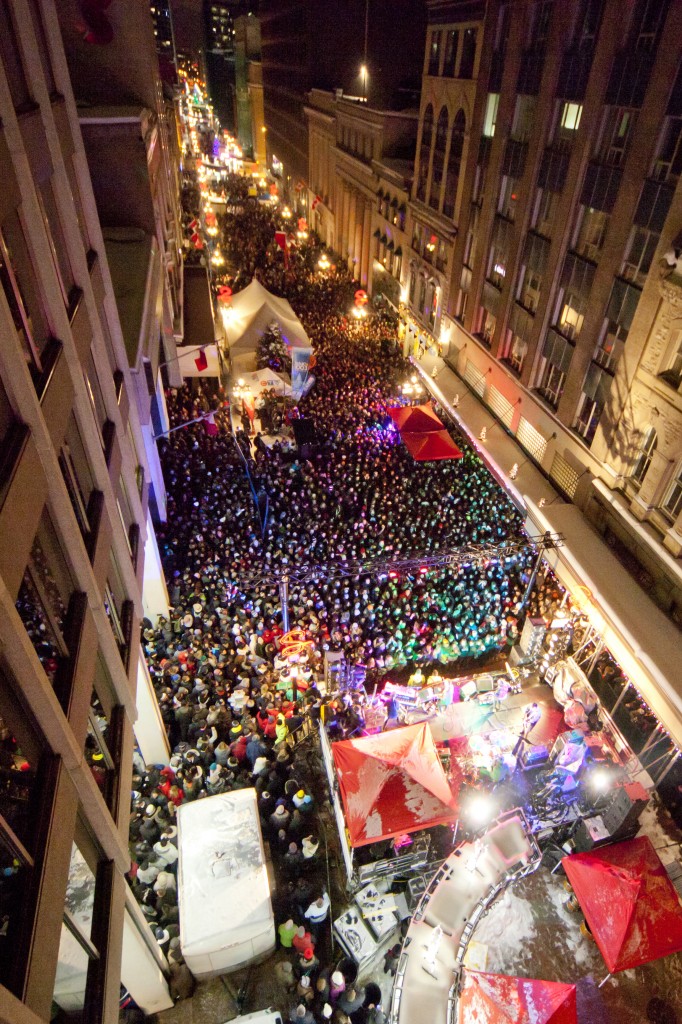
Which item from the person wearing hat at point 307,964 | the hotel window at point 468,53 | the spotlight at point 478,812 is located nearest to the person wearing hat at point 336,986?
the person wearing hat at point 307,964

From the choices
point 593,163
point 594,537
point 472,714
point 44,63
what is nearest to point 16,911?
point 472,714

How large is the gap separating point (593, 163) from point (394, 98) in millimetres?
24455

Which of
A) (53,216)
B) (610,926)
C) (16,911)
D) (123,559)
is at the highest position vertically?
(53,216)

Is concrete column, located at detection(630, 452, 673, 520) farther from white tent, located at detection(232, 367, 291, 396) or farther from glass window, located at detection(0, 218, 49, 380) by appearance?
white tent, located at detection(232, 367, 291, 396)

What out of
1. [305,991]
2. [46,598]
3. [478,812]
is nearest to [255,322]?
[46,598]

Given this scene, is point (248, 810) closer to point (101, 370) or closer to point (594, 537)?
point (101, 370)

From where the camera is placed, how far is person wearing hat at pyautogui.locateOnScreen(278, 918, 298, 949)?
889cm

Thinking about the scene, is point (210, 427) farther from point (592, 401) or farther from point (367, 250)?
point (367, 250)

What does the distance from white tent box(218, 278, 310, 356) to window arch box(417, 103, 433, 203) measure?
28.8ft

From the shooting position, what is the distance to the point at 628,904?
8.35 meters

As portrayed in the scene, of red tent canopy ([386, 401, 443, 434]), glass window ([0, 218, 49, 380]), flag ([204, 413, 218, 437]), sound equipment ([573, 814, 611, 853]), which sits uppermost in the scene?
glass window ([0, 218, 49, 380])

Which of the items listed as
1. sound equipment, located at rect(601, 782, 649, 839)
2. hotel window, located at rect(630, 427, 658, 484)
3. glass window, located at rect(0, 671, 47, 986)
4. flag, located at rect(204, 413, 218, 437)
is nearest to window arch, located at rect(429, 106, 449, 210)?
flag, located at rect(204, 413, 218, 437)

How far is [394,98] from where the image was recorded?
32.8 metres

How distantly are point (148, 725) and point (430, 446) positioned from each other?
12.1 metres
